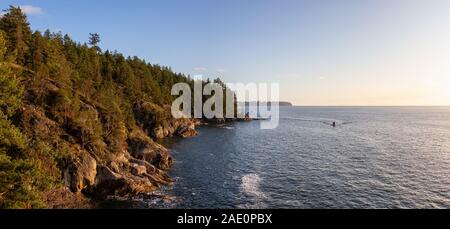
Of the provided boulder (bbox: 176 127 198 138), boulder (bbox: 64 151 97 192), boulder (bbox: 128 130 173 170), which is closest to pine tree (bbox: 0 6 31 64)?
boulder (bbox: 128 130 173 170)

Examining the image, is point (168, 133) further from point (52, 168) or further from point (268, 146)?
point (52, 168)

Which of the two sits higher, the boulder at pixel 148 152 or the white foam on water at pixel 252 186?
the boulder at pixel 148 152

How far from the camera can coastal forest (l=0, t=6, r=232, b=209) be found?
2683 centimetres

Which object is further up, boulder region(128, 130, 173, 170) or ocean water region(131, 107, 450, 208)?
boulder region(128, 130, 173, 170)

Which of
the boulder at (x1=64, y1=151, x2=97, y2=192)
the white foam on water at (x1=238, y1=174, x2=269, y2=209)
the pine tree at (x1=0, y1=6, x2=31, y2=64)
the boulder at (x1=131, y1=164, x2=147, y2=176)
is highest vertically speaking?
the pine tree at (x1=0, y1=6, x2=31, y2=64)

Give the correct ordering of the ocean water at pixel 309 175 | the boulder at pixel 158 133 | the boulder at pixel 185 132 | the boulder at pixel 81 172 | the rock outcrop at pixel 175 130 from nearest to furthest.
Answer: the boulder at pixel 81 172 < the ocean water at pixel 309 175 < the boulder at pixel 158 133 < the rock outcrop at pixel 175 130 < the boulder at pixel 185 132

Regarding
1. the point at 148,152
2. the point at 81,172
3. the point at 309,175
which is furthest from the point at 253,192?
the point at 148,152

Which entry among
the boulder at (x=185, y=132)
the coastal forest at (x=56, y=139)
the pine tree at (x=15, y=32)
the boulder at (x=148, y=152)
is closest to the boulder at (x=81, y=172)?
the coastal forest at (x=56, y=139)

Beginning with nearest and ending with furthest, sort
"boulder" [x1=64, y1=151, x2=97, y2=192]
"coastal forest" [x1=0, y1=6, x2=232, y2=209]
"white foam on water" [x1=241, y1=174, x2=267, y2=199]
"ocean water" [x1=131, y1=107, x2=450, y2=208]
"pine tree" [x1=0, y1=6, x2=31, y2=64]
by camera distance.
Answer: "coastal forest" [x1=0, y1=6, x2=232, y2=209] < "boulder" [x1=64, y1=151, x2=97, y2=192] < "ocean water" [x1=131, y1=107, x2=450, y2=208] < "white foam on water" [x1=241, y1=174, x2=267, y2=199] < "pine tree" [x1=0, y1=6, x2=31, y2=64]

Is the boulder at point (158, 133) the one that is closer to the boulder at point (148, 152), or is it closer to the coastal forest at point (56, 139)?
the coastal forest at point (56, 139)

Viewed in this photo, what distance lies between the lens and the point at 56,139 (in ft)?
140

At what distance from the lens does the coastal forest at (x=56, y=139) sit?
26.8m

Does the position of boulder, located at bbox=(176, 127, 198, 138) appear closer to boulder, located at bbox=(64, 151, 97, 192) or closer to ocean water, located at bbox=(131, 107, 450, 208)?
ocean water, located at bbox=(131, 107, 450, 208)
